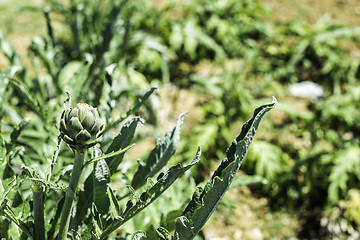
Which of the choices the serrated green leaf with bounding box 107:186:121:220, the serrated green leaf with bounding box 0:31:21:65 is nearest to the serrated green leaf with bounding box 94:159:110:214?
the serrated green leaf with bounding box 107:186:121:220

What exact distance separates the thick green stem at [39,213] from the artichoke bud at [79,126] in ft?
0.41

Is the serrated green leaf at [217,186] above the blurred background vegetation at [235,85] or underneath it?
above

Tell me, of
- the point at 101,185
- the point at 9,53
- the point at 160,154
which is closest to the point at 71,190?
the point at 101,185

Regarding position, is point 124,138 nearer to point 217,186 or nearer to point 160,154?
point 160,154

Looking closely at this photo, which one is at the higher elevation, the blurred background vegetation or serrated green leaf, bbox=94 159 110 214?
serrated green leaf, bbox=94 159 110 214

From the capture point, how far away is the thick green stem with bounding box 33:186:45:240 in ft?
2.20

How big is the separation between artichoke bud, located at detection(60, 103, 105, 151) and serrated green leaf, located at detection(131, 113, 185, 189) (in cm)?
21

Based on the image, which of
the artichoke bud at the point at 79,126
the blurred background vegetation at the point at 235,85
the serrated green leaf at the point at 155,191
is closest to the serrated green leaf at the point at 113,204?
the serrated green leaf at the point at 155,191

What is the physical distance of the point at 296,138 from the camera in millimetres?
2742

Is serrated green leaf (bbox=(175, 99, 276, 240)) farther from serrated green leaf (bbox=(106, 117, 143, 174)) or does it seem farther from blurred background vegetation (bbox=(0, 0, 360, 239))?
blurred background vegetation (bbox=(0, 0, 360, 239))

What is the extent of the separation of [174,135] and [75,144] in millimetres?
232

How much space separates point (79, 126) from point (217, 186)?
8.6 inches

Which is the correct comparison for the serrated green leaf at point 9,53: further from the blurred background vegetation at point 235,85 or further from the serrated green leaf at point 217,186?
the serrated green leaf at point 217,186

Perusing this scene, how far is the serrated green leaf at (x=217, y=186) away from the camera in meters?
0.62
